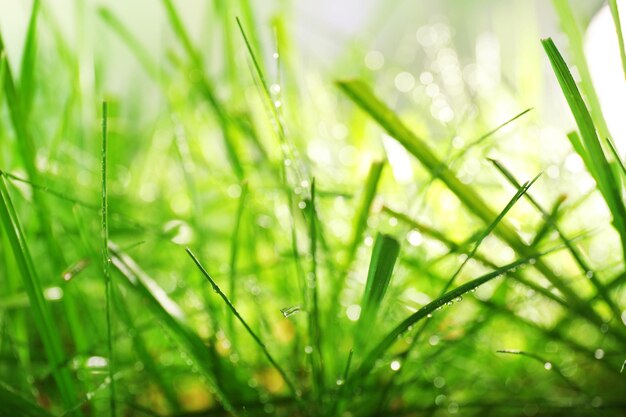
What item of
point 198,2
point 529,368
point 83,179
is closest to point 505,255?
point 529,368

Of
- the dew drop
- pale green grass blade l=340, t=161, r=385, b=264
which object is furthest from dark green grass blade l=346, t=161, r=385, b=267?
the dew drop

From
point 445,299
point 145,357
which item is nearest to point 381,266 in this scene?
point 445,299

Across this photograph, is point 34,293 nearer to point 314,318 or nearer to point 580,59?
point 314,318

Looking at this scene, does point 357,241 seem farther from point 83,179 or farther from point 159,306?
point 83,179

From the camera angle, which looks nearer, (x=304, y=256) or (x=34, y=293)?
(x=34, y=293)

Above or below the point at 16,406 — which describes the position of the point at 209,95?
above

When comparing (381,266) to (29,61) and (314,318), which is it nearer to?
(314,318)

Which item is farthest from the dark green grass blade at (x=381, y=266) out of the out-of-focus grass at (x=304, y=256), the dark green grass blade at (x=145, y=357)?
the dark green grass blade at (x=145, y=357)

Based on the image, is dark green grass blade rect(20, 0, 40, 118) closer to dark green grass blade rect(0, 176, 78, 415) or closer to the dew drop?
dark green grass blade rect(0, 176, 78, 415)
